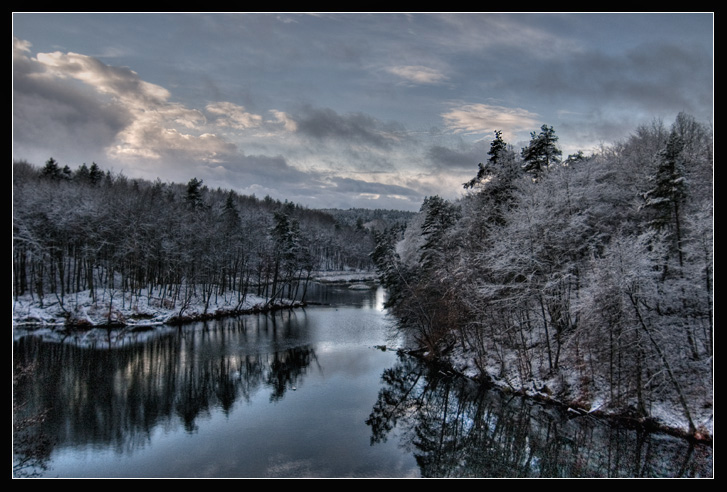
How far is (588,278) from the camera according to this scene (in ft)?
72.9

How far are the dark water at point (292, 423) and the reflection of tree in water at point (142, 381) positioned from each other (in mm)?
Result: 118

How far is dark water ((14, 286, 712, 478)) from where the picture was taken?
16938 mm

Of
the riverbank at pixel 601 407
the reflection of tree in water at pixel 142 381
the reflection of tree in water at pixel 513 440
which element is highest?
the riverbank at pixel 601 407

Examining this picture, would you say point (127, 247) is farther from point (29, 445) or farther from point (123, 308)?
point (29, 445)

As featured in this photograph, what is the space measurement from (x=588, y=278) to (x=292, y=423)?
16956 millimetres

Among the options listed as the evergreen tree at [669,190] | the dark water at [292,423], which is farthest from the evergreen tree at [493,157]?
the dark water at [292,423]

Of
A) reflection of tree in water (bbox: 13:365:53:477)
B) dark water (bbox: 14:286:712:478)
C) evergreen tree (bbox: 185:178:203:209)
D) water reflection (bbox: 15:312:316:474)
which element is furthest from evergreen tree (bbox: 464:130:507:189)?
evergreen tree (bbox: 185:178:203:209)

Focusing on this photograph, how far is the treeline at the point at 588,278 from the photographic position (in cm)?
2028

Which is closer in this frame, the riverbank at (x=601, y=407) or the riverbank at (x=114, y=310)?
the riverbank at (x=601, y=407)

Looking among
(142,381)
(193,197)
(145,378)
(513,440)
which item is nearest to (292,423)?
(513,440)

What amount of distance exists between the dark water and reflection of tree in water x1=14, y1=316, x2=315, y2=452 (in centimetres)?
12

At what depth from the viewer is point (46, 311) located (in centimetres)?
4444

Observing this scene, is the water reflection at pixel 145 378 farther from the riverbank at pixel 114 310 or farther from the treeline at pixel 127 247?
the treeline at pixel 127 247

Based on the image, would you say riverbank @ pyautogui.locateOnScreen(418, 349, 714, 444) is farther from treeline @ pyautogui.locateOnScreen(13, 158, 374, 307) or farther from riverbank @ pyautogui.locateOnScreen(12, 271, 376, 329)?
treeline @ pyautogui.locateOnScreen(13, 158, 374, 307)
